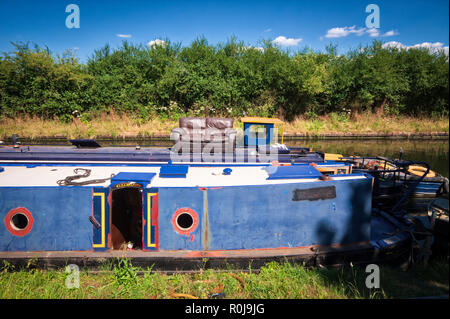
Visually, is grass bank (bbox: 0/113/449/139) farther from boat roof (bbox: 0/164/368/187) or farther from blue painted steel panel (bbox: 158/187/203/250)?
blue painted steel panel (bbox: 158/187/203/250)

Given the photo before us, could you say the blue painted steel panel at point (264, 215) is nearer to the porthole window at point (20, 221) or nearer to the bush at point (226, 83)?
the porthole window at point (20, 221)

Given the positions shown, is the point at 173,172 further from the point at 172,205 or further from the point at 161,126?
the point at 161,126

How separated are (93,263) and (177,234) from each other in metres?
1.25

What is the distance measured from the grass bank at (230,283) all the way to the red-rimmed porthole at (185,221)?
2.09 feet

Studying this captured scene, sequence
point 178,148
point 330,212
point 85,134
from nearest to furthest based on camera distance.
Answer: point 330,212 < point 178,148 < point 85,134

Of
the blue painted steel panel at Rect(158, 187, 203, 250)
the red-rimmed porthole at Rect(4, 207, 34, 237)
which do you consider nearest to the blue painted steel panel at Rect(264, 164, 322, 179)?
the blue painted steel panel at Rect(158, 187, 203, 250)

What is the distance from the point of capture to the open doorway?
434 centimetres

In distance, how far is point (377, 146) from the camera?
48.3 ft

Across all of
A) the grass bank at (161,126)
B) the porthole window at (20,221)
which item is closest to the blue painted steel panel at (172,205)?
the porthole window at (20,221)

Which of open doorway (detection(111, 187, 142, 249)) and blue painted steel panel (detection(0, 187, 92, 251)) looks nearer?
blue painted steel panel (detection(0, 187, 92, 251))

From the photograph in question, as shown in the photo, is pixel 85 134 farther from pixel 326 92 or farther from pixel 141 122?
pixel 326 92

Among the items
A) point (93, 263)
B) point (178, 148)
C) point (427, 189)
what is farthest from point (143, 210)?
point (427, 189)

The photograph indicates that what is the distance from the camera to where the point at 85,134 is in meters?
16.0

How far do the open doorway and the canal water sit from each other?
936cm
